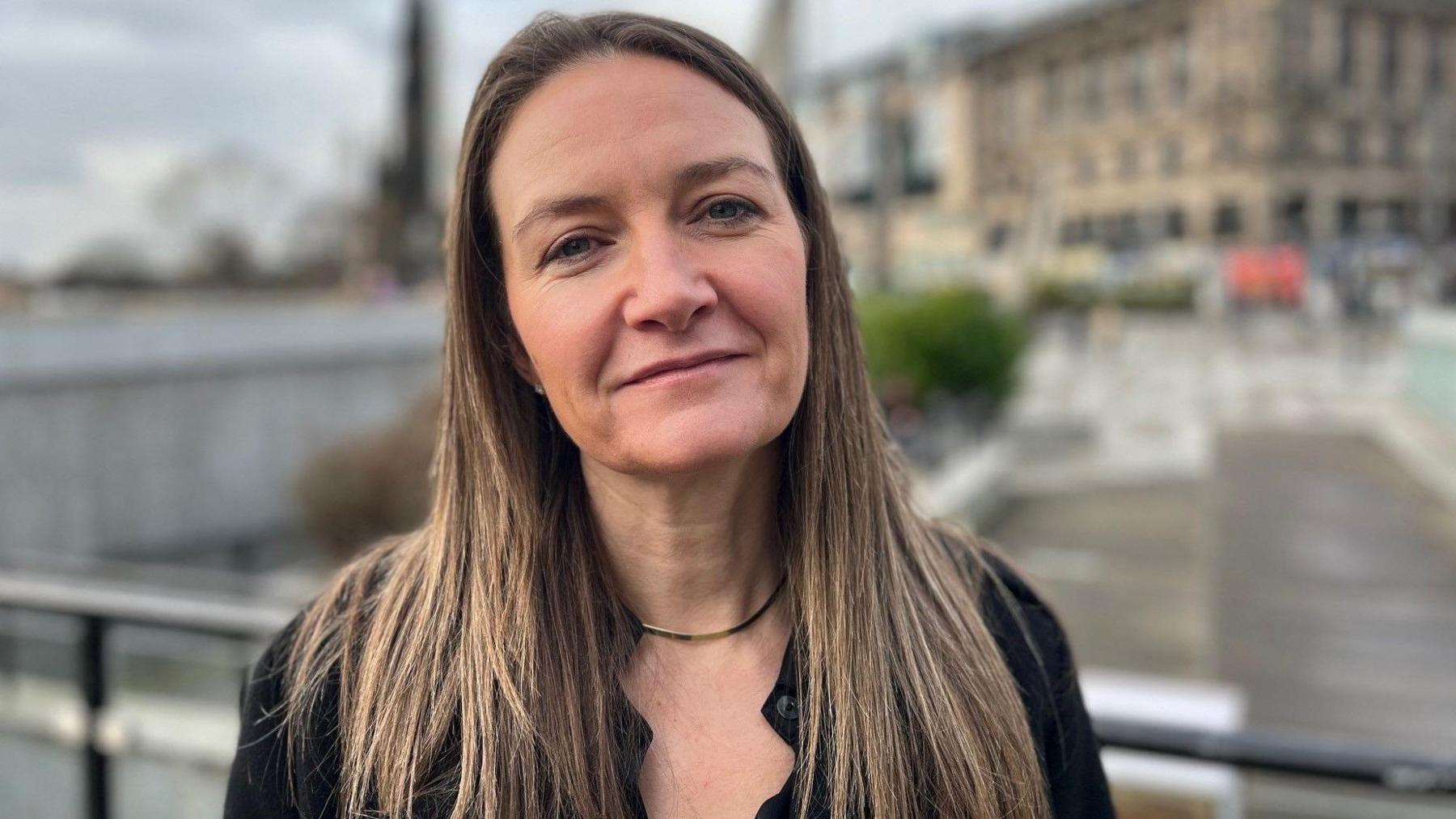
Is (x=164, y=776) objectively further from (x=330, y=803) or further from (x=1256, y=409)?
(x=1256, y=409)

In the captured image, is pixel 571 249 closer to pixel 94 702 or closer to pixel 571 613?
pixel 571 613

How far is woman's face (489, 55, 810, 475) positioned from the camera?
1.36 meters

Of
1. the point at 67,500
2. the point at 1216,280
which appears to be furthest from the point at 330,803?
the point at 1216,280

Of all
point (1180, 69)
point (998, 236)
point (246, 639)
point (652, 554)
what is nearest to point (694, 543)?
point (652, 554)

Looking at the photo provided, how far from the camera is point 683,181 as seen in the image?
1388mm

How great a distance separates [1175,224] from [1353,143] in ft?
29.7

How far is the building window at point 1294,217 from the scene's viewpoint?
59.5 m

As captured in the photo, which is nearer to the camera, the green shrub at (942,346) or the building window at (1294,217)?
the green shrub at (942,346)

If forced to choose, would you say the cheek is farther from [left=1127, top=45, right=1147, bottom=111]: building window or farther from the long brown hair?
[left=1127, top=45, right=1147, bottom=111]: building window

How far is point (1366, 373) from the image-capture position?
2597cm

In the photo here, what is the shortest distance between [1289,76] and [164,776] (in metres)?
66.8

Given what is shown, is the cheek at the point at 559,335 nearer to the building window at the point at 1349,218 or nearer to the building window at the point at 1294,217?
the building window at the point at 1294,217

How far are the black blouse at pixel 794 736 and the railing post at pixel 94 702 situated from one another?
50.2 inches

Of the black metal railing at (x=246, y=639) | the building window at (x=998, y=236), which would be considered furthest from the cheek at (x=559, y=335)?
the building window at (x=998, y=236)
